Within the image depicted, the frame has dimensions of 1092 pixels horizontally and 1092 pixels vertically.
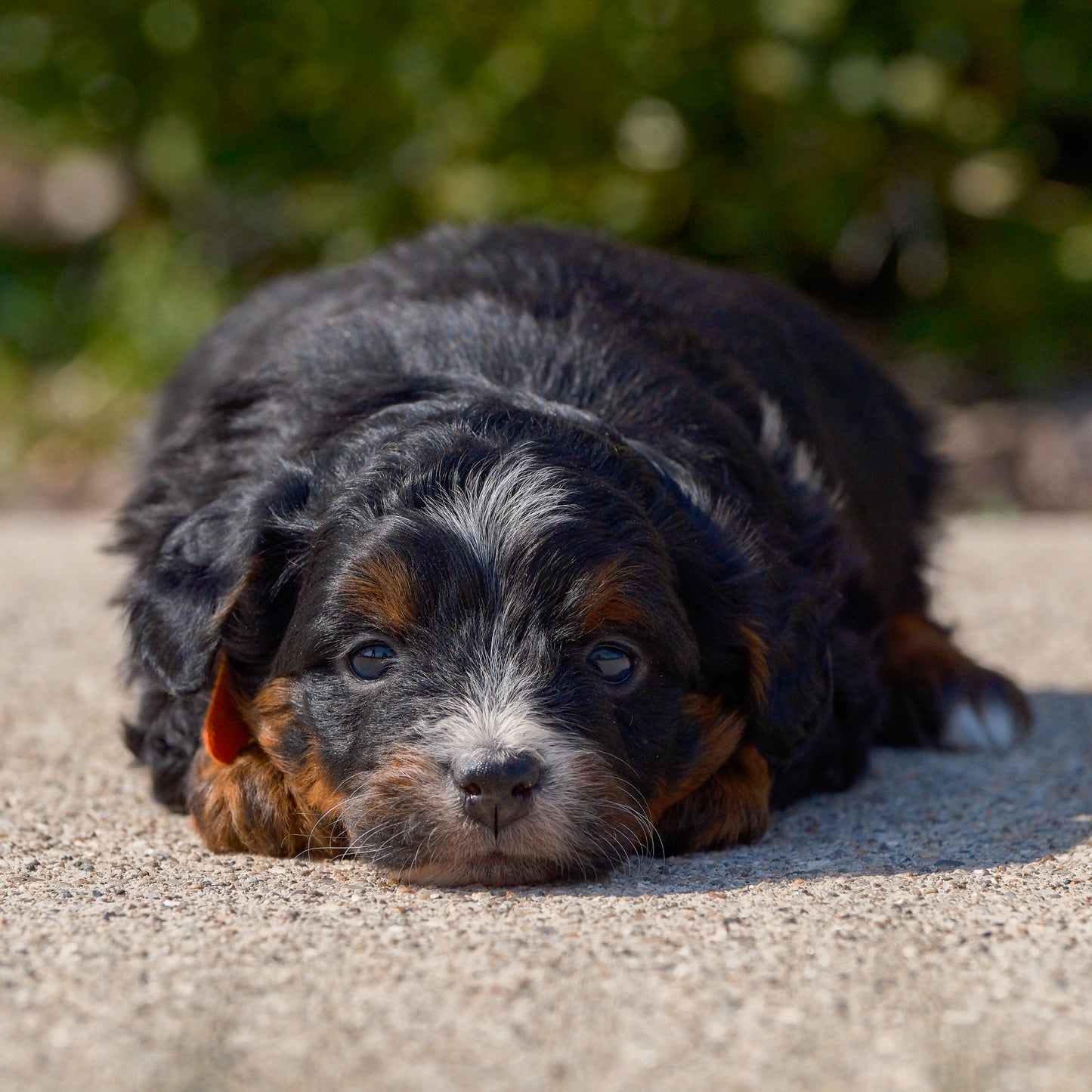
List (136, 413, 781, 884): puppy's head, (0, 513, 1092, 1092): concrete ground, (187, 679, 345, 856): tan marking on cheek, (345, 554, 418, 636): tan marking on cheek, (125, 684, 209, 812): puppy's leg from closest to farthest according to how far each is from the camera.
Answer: (0, 513, 1092, 1092): concrete ground → (136, 413, 781, 884): puppy's head → (345, 554, 418, 636): tan marking on cheek → (187, 679, 345, 856): tan marking on cheek → (125, 684, 209, 812): puppy's leg

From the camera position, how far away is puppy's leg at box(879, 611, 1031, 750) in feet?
18.7

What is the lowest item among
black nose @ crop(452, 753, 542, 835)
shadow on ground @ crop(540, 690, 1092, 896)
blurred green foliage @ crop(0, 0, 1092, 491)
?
shadow on ground @ crop(540, 690, 1092, 896)

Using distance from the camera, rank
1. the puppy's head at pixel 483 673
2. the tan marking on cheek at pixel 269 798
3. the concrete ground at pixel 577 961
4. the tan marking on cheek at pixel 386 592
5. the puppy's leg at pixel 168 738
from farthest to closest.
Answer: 1. the puppy's leg at pixel 168 738
2. the tan marking on cheek at pixel 269 798
3. the tan marking on cheek at pixel 386 592
4. the puppy's head at pixel 483 673
5. the concrete ground at pixel 577 961

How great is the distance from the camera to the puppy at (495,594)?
3793 millimetres

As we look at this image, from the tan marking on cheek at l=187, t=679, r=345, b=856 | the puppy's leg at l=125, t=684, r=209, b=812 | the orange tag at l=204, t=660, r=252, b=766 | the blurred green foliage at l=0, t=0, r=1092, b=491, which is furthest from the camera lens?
the blurred green foliage at l=0, t=0, r=1092, b=491

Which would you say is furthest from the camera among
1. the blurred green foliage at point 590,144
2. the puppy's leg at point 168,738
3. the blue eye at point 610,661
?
the blurred green foliage at point 590,144

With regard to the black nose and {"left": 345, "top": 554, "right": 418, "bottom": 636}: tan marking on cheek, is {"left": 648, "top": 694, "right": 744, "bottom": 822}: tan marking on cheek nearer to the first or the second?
the black nose

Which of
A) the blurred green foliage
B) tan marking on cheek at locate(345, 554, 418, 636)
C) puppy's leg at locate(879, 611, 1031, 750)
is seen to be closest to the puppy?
tan marking on cheek at locate(345, 554, 418, 636)

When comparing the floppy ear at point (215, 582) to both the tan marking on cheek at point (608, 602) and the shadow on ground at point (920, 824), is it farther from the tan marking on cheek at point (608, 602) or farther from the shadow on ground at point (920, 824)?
the shadow on ground at point (920, 824)

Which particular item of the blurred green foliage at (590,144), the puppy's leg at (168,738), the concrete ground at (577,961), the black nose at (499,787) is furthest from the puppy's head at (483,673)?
the blurred green foliage at (590,144)

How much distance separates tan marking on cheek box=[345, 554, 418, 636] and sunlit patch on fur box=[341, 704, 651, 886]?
0.29 metres

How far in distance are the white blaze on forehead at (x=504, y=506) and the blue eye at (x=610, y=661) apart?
34cm

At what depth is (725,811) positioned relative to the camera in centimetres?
422

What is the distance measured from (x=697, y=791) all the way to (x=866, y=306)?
10666mm
